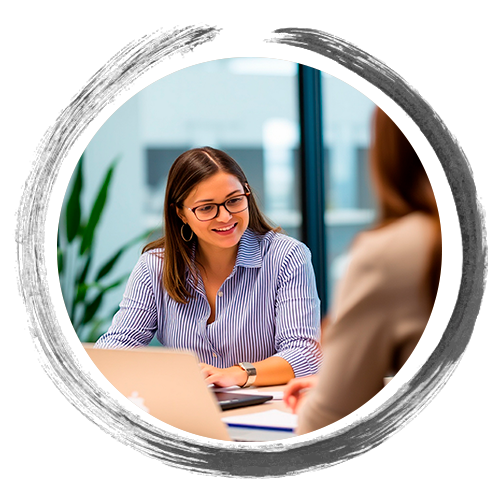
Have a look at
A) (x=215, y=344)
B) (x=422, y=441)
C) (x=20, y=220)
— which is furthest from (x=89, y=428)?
(x=422, y=441)

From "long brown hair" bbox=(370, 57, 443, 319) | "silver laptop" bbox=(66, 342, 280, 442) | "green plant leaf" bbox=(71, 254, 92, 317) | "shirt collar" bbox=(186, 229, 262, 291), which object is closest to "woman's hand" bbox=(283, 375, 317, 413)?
"silver laptop" bbox=(66, 342, 280, 442)

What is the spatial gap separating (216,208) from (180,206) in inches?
4.5

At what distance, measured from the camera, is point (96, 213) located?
1726 mm

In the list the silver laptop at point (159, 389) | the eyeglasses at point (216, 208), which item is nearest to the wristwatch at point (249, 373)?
the silver laptop at point (159, 389)

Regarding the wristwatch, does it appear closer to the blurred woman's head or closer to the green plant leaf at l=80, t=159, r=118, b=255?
the blurred woman's head

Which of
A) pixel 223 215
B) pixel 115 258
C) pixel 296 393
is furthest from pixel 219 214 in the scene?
pixel 296 393

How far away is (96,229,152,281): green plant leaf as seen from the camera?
69.4 inches

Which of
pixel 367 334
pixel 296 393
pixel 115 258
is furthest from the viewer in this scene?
pixel 115 258

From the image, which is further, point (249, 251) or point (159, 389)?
point (249, 251)

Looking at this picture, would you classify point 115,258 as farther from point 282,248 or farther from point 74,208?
point 282,248

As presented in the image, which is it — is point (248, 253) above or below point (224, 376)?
above

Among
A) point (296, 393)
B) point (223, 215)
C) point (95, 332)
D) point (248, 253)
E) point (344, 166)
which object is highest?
point (344, 166)

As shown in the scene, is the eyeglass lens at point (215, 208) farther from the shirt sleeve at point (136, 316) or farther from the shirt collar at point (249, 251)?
the shirt sleeve at point (136, 316)

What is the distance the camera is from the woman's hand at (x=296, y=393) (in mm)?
1274
